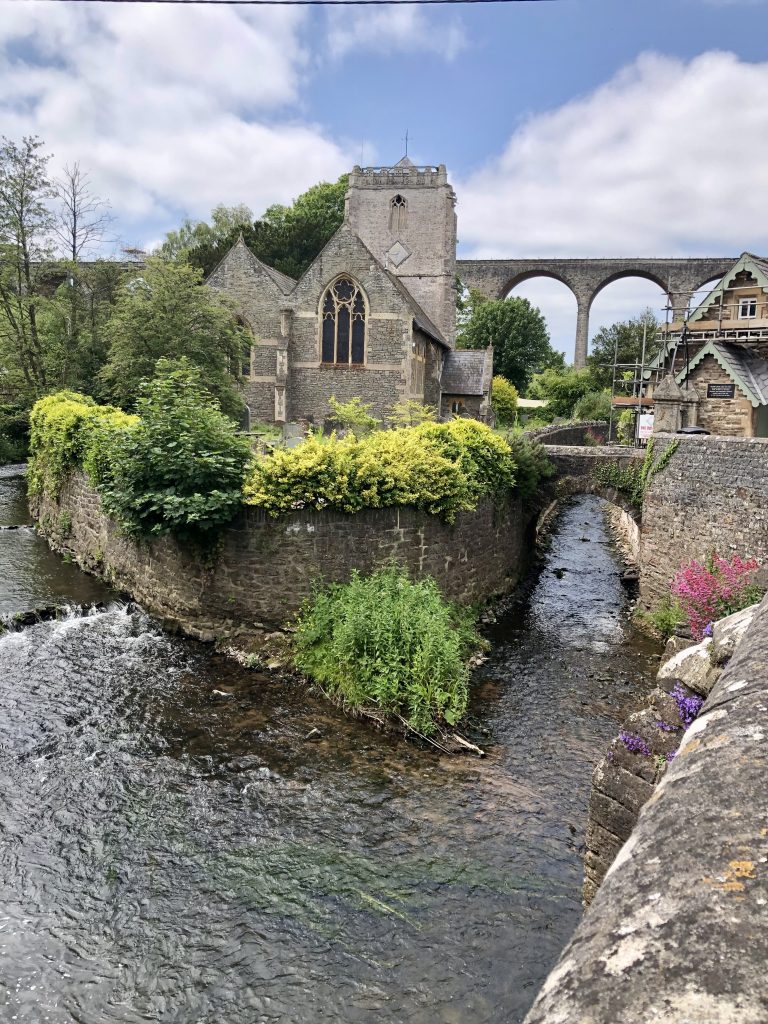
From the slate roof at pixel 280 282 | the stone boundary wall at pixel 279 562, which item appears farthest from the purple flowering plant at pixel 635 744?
the slate roof at pixel 280 282

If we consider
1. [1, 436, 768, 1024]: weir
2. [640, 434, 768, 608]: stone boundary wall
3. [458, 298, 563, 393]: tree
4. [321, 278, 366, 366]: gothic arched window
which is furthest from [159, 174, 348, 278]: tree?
[640, 434, 768, 608]: stone boundary wall

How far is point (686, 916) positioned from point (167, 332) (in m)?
22.3

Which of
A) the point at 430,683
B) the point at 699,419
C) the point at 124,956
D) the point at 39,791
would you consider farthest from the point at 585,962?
the point at 699,419

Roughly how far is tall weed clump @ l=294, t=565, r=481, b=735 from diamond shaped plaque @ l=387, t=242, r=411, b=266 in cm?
3122

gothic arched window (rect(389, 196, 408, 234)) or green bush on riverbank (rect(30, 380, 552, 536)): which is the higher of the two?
gothic arched window (rect(389, 196, 408, 234))

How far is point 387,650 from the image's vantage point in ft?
34.5

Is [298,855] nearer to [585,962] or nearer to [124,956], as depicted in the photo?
[124,956]

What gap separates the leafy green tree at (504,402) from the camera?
4144 centimetres

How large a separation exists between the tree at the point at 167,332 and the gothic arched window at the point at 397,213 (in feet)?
65.4

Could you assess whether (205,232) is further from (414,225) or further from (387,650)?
(387,650)

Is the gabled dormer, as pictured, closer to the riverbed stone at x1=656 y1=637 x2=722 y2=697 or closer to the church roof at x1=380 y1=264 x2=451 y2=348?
the church roof at x1=380 y1=264 x2=451 y2=348

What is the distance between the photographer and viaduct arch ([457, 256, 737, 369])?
181 feet

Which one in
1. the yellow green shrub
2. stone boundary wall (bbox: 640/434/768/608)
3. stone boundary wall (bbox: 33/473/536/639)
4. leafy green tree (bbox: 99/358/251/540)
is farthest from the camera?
the yellow green shrub

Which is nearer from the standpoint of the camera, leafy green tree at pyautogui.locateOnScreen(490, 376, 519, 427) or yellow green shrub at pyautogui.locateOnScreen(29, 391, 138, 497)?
yellow green shrub at pyautogui.locateOnScreen(29, 391, 138, 497)
